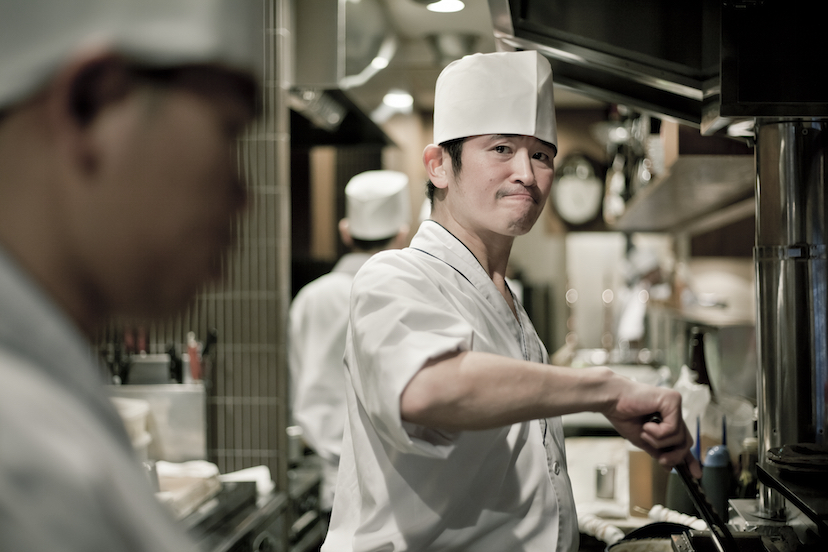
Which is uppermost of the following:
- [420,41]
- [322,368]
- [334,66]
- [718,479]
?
[420,41]

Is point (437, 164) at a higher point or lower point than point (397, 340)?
higher

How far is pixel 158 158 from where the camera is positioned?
0.35 metres

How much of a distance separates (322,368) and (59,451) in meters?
2.60

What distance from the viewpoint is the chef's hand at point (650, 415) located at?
0.90 metres

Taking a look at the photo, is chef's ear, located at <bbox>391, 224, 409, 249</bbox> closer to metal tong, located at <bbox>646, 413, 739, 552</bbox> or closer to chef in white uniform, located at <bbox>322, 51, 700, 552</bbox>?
chef in white uniform, located at <bbox>322, 51, 700, 552</bbox>

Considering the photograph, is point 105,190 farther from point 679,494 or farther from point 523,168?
point 679,494

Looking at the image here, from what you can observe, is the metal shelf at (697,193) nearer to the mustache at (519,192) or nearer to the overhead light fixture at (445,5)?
the mustache at (519,192)

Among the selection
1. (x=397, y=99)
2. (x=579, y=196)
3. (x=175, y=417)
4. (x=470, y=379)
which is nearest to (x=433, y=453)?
(x=470, y=379)

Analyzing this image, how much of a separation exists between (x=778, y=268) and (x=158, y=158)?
4.00ft

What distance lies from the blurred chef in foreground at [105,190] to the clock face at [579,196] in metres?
5.40

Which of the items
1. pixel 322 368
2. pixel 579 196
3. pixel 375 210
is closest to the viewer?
pixel 322 368

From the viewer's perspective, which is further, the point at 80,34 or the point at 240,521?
the point at 240,521

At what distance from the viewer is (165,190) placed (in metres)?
0.35

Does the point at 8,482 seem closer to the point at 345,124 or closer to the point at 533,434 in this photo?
the point at 533,434
